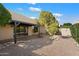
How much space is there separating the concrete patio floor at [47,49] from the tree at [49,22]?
75 cm

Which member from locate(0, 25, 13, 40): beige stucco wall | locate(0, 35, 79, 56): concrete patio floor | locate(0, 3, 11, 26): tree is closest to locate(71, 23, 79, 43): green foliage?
locate(0, 35, 79, 56): concrete patio floor

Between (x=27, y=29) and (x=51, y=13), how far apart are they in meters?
10.6

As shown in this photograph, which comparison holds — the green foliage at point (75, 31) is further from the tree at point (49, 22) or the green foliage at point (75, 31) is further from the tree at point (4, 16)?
the tree at point (4, 16)

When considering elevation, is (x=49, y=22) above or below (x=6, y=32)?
above

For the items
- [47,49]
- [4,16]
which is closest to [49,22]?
[47,49]

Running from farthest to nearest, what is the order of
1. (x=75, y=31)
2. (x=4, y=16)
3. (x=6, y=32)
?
(x=6, y=32), (x=75, y=31), (x=4, y=16)

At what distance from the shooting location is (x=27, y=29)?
21.8m

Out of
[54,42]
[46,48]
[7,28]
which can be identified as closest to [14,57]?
[46,48]

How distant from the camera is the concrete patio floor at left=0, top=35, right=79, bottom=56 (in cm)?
1075

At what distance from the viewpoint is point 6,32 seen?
16531 millimetres

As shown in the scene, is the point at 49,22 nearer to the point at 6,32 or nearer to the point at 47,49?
the point at 47,49

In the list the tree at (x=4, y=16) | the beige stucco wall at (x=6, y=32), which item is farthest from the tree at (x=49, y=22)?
the beige stucco wall at (x=6, y=32)

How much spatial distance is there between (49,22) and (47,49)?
1386 mm

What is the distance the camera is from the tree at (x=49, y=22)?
1141 centimetres
